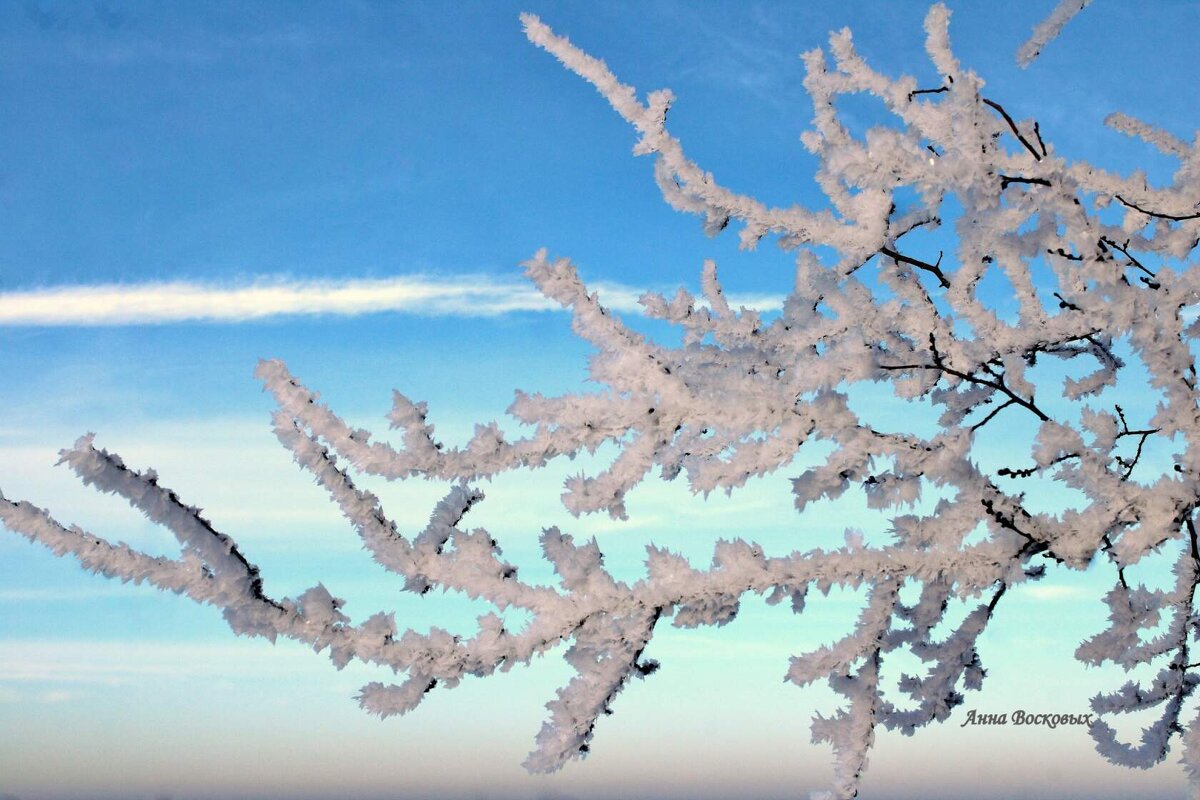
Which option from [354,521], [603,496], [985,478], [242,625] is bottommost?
[242,625]

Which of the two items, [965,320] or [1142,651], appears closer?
[965,320]

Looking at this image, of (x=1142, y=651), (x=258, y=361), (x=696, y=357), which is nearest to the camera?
(x=258, y=361)

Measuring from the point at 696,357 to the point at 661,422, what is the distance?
2.16 metres

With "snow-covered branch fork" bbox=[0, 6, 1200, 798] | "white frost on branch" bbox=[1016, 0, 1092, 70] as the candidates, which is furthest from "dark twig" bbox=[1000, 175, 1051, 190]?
"white frost on branch" bbox=[1016, 0, 1092, 70]

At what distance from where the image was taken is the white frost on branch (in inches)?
161

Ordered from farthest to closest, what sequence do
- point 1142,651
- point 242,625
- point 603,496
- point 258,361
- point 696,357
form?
1. point 696,357
2. point 1142,651
3. point 603,496
4. point 258,361
5. point 242,625

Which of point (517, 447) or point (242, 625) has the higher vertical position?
point (517, 447)

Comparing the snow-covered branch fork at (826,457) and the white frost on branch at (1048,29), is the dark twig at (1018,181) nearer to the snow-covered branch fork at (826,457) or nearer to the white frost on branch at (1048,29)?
the snow-covered branch fork at (826,457)

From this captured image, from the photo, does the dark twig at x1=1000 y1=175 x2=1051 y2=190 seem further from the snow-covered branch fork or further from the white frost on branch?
the white frost on branch

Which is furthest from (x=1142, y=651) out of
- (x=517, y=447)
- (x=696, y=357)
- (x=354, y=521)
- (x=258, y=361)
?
(x=258, y=361)

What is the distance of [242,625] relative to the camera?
229 centimetres

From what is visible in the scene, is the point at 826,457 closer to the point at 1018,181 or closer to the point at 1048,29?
the point at 1018,181

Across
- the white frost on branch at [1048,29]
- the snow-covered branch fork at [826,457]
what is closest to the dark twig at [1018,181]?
the snow-covered branch fork at [826,457]

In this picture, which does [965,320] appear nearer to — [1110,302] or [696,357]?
[1110,302]
